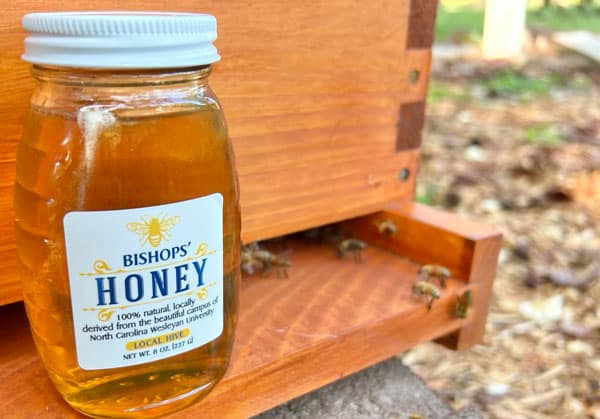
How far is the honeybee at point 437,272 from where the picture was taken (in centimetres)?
78

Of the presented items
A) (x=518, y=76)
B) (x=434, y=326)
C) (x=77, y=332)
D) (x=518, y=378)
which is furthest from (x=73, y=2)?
(x=518, y=76)

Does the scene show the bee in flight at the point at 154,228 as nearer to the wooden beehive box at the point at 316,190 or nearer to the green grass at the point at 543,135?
the wooden beehive box at the point at 316,190

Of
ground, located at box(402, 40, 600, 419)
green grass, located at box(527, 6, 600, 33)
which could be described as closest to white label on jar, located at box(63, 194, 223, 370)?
ground, located at box(402, 40, 600, 419)

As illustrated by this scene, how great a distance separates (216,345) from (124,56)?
26cm

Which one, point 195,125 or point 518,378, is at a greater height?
point 195,125

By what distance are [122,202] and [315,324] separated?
0.95ft

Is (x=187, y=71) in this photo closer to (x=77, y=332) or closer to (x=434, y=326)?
(x=77, y=332)

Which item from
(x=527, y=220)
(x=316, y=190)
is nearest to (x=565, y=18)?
(x=527, y=220)

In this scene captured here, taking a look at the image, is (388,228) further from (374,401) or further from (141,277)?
(141,277)

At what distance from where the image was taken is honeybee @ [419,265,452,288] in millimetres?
777

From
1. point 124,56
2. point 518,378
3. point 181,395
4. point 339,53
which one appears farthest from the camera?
point 518,378

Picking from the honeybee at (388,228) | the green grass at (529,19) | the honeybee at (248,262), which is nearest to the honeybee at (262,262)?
the honeybee at (248,262)

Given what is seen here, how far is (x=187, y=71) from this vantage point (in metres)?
0.47

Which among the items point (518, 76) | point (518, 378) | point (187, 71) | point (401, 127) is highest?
point (187, 71)
